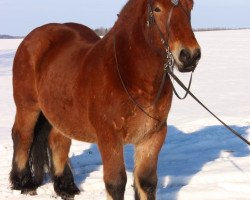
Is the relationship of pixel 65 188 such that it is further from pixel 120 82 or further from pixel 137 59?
pixel 137 59

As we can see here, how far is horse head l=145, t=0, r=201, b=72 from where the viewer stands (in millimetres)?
2887

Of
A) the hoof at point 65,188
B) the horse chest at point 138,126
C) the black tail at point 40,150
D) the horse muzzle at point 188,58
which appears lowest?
the hoof at point 65,188

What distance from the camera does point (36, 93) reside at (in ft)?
16.8

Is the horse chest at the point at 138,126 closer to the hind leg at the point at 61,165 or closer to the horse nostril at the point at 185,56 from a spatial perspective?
the horse nostril at the point at 185,56

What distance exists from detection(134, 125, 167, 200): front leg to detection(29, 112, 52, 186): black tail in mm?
1793

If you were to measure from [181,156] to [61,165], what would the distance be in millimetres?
2044

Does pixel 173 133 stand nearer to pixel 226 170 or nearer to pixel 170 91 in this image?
pixel 226 170

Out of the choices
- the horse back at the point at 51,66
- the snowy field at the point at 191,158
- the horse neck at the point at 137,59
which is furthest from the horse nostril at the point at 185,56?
the snowy field at the point at 191,158

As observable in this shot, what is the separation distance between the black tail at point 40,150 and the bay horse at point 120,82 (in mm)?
358

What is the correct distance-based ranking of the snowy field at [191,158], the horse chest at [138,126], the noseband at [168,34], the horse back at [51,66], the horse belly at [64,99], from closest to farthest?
the noseband at [168,34]
the horse chest at [138,126]
the horse belly at [64,99]
the horse back at [51,66]
the snowy field at [191,158]

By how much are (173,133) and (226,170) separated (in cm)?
251

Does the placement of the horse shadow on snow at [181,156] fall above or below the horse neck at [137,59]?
below

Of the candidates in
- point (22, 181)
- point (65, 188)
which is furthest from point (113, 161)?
point (22, 181)

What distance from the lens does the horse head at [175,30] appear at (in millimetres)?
2887
